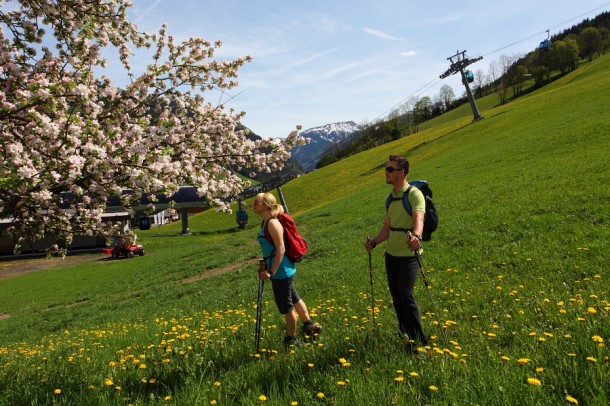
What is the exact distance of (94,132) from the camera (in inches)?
240

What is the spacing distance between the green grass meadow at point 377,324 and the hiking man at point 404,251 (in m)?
0.33

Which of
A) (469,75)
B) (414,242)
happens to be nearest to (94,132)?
(414,242)

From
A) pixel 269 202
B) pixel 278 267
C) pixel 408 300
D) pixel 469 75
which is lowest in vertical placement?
pixel 408 300

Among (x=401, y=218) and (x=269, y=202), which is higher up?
(x=269, y=202)

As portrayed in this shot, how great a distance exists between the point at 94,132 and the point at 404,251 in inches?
194

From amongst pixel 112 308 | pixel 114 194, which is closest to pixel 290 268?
pixel 114 194

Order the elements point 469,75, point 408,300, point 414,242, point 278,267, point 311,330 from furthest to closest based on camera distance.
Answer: point 469,75
point 311,330
point 278,267
point 408,300
point 414,242

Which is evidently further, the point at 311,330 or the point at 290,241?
the point at 311,330

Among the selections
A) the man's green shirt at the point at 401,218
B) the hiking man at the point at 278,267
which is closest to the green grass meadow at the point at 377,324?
the hiking man at the point at 278,267

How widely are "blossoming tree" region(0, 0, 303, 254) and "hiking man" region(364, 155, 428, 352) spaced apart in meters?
3.70

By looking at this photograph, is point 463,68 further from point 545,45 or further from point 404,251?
point 404,251

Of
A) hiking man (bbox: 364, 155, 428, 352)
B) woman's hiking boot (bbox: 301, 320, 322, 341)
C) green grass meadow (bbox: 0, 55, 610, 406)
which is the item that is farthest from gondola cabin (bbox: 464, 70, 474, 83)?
woman's hiking boot (bbox: 301, 320, 322, 341)

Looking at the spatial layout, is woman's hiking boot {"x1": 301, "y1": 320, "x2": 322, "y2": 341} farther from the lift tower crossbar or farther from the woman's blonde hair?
the lift tower crossbar

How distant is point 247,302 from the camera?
12.1 metres
